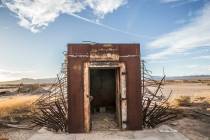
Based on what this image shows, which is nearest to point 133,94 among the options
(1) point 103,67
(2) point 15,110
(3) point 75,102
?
(1) point 103,67

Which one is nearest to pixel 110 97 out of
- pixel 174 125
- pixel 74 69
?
pixel 174 125

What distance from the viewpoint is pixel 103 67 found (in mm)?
10109

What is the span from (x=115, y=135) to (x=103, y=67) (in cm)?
240

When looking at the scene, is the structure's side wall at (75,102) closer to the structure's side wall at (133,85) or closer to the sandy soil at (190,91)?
the structure's side wall at (133,85)

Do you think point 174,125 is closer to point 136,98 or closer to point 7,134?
point 136,98

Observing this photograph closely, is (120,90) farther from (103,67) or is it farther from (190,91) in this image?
(190,91)

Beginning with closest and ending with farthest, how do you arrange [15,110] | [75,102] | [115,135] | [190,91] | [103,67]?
[115,135] → [75,102] → [103,67] → [15,110] → [190,91]

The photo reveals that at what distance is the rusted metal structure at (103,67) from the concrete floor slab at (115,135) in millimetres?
431

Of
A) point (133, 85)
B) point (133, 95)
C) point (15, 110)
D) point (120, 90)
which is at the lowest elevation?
point (15, 110)

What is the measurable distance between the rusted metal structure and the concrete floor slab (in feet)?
1.41

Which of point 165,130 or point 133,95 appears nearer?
point 165,130

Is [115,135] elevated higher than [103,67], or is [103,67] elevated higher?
[103,67]

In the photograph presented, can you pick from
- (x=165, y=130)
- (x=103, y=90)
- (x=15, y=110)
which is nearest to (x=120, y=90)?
(x=165, y=130)

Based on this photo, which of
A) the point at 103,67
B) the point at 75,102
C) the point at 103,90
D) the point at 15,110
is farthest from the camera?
the point at 15,110
